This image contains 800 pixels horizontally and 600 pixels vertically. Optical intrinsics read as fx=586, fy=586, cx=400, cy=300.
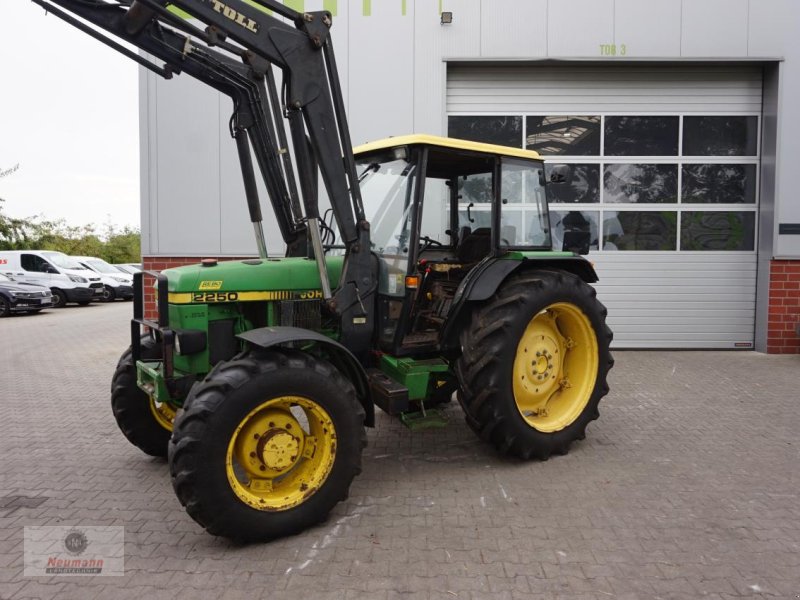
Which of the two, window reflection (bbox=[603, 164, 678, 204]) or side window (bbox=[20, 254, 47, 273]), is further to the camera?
side window (bbox=[20, 254, 47, 273])

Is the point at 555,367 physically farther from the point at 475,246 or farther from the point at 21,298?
the point at 21,298

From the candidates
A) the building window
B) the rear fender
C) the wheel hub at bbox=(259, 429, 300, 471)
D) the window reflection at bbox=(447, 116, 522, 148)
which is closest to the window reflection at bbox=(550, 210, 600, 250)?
the building window

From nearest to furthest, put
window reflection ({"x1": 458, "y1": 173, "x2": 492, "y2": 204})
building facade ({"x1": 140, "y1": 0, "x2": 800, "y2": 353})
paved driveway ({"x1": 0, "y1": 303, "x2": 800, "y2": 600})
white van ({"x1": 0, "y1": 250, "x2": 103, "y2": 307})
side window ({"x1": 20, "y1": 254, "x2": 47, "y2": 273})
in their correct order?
paved driveway ({"x1": 0, "y1": 303, "x2": 800, "y2": 600})
window reflection ({"x1": 458, "y1": 173, "x2": 492, "y2": 204})
building facade ({"x1": 140, "y1": 0, "x2": 800, "y2": 353})
white van ({"x1": 0, "y1": 250, "x2": 103, "y2": 307})
side window ({"x1": 20, "y1": 254, "x2": 47, "y2": 273})

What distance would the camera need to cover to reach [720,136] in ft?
29.7

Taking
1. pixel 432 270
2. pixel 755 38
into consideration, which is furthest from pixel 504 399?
pixel 755 38

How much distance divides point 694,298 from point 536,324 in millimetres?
5548

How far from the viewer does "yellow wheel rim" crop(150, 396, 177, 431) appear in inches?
171

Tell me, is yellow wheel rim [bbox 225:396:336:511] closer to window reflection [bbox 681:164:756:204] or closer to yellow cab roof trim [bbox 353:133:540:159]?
yellow cab roof trim [bbox 353:133:540:159]

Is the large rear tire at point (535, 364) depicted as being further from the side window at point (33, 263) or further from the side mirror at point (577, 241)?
the side window at point (33, 263)

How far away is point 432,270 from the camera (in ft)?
15.5

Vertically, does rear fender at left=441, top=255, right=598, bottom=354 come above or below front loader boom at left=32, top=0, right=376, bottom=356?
below

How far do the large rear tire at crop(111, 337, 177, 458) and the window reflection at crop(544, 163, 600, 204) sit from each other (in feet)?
22.0

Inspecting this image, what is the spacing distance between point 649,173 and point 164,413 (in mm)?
7857

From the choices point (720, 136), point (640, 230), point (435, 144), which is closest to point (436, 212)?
point (435, 144)
